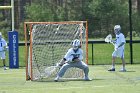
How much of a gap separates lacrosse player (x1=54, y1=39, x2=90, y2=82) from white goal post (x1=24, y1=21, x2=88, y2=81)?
25.5 inches

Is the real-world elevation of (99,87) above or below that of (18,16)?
below

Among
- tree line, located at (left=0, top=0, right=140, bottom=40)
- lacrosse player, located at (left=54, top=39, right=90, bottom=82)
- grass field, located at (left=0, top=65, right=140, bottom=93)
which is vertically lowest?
grass field, located at (left=0, top=65, right=140, bottom=93)

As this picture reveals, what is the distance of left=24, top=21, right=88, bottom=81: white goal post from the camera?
17688 mm

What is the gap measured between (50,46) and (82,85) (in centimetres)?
309

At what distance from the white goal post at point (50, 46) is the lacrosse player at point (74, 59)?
65 cm

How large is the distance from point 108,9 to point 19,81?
1950 centimetres

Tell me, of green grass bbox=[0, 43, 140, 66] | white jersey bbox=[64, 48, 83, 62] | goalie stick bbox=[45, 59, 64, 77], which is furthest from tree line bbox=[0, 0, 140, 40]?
white jersey bbox=[64, 48, 83, 62]

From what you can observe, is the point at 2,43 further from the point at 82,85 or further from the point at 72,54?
the point at 82,85

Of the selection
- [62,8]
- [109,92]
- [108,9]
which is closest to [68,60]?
[109,92]

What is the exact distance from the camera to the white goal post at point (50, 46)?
17.7m

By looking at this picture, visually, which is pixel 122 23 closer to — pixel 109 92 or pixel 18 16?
pixel 18 16

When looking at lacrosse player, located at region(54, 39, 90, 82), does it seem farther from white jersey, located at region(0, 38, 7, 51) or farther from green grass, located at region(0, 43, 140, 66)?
green grass, located at region(0, 43, 140, 66)

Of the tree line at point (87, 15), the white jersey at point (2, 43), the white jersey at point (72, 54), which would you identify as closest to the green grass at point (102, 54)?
the tree line at point (87, 15)

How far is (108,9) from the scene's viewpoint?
1414 inches
